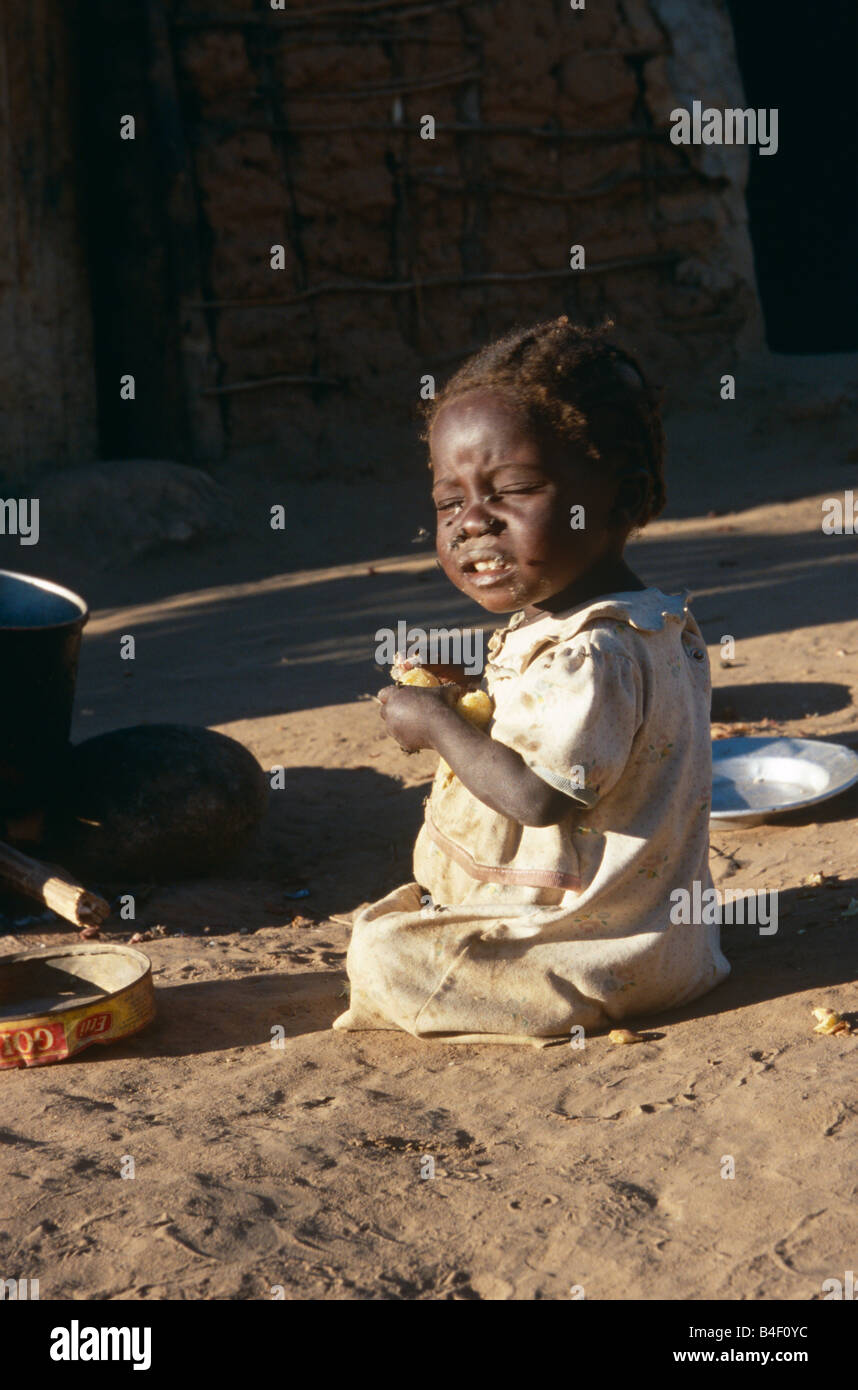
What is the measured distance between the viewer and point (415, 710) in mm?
2609

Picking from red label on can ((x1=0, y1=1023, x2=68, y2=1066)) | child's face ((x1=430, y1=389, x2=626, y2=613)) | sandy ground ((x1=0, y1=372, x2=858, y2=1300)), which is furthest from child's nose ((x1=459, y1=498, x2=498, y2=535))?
red label on can ((x1=0, y1=1023, x2=68, y2=1066))

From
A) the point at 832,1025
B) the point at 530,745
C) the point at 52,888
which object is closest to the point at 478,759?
the point at 530,745

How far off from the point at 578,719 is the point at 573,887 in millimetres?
419

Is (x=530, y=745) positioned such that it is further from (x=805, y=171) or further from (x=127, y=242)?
(x=805, y=171)

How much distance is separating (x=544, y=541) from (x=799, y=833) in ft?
6.26

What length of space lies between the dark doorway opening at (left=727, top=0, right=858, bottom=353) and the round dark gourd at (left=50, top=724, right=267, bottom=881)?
894 cm

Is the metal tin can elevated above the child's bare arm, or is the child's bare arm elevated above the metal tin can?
the child's bare arm

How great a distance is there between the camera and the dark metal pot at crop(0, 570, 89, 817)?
420cm

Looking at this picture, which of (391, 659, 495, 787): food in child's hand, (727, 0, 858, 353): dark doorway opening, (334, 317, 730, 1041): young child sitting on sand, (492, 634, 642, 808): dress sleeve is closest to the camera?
(492, 634, 642, 808): dress sleeve

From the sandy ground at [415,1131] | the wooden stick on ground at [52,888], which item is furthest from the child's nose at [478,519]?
the wooden stick on ground at [52,888]

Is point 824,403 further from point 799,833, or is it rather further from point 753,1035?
point 753,1035

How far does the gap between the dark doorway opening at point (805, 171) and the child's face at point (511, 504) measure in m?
9.98

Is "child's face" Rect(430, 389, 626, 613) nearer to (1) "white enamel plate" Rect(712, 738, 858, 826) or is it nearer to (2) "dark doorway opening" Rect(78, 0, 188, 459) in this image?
(1) "white enamel plate" Rect(712, 738, 858, 826)

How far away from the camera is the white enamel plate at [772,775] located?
4.12 meters
